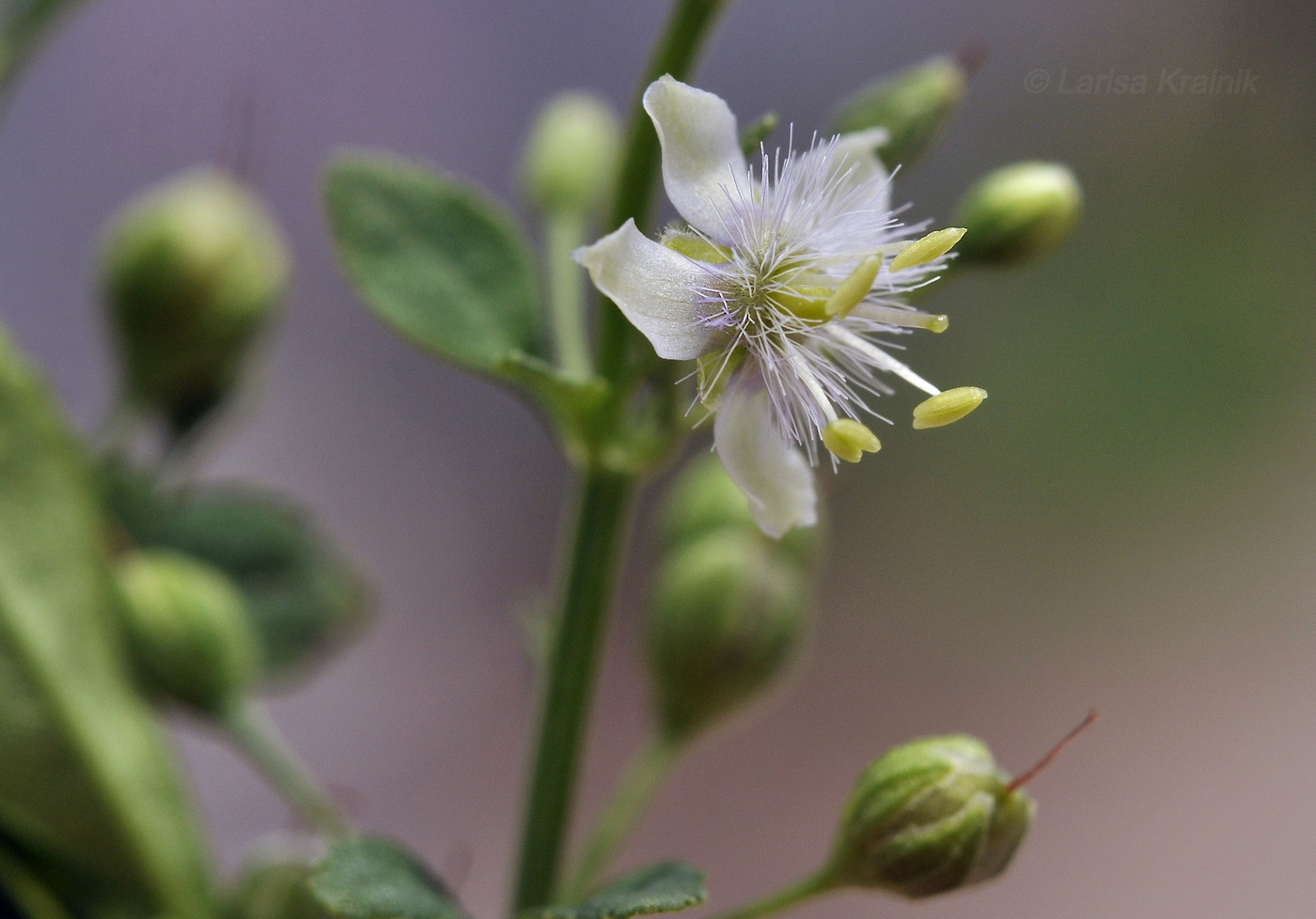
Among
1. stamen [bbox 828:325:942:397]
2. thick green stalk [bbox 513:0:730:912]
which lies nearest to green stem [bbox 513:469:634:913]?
thick green stalk [bbox 513:0:730:912]

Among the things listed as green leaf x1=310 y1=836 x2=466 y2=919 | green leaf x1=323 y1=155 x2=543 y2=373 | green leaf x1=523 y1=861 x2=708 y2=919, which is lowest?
green leaf x1=523 y1=861 x2=708 y2=919

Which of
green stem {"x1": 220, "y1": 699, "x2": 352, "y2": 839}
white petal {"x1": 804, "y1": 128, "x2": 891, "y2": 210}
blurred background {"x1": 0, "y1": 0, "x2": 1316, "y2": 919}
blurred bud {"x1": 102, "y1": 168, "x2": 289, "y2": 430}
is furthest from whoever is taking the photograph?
blurred background {"x1": 0, "y1": 0, "x2": 1316, "y2": 919}

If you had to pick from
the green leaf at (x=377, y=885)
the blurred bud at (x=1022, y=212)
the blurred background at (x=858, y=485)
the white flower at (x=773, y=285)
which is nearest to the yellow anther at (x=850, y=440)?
the white flower at (x=773, y=285)

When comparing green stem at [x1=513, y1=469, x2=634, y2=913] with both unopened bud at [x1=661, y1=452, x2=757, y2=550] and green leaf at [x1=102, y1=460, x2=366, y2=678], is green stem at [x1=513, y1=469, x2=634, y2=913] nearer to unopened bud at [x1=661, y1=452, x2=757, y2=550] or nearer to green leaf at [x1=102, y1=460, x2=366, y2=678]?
unopened bud at [x1=661, y1=452, x2=757, y2=550]

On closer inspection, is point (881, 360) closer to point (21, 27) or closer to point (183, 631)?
point (183, 631)

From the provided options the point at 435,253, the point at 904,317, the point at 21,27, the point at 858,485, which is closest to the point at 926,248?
the point at 904,317

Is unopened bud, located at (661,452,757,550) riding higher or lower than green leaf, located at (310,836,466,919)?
higher
